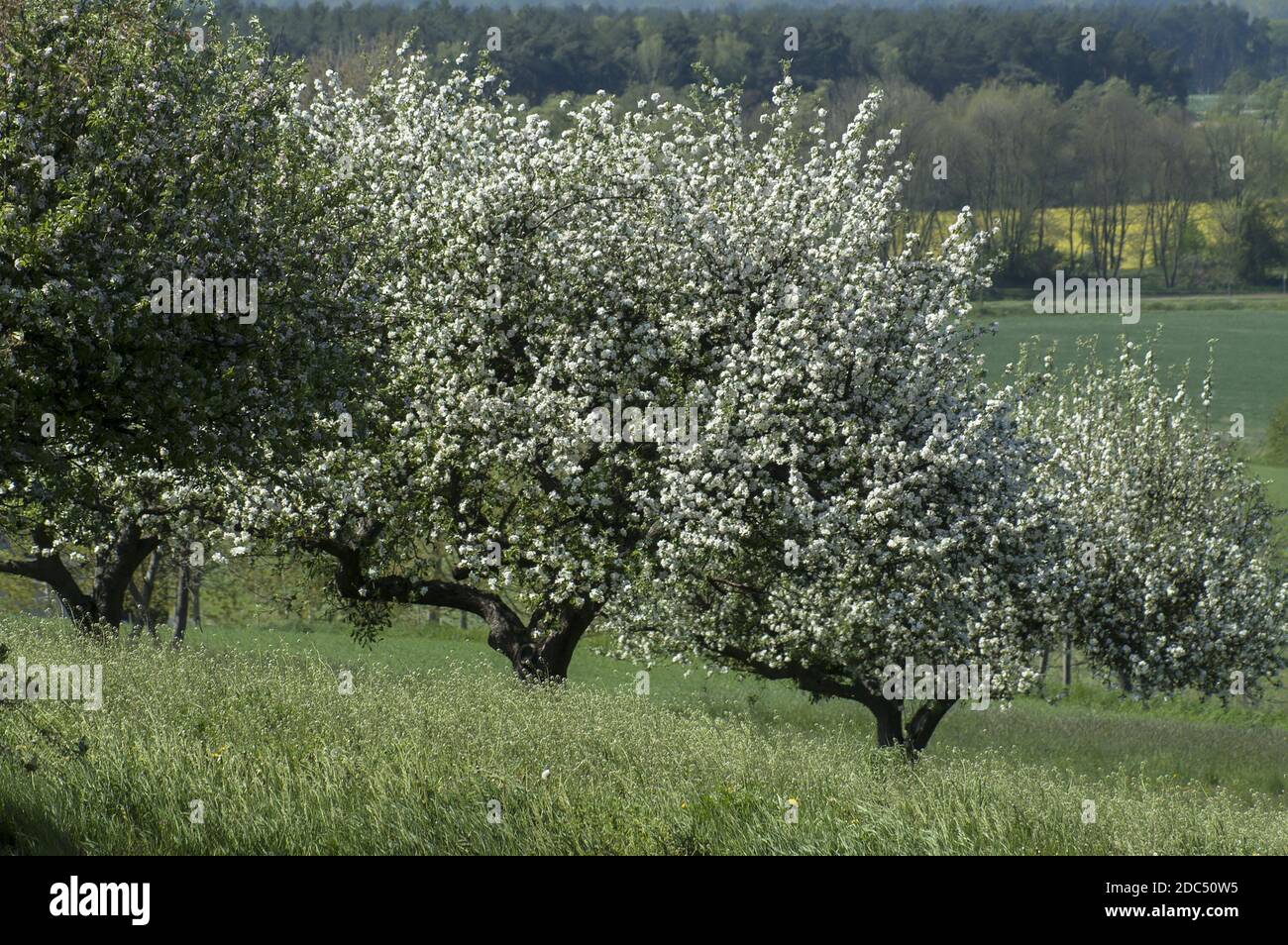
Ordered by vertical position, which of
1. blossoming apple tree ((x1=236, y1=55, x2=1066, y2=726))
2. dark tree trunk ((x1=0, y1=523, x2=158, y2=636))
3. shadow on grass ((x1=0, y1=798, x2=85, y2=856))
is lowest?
dark tree trunk ((x1=0, y1=523, x2=158, y2=636))

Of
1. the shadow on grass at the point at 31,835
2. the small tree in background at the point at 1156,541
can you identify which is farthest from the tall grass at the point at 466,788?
the small tree in background at the point at 1156,541

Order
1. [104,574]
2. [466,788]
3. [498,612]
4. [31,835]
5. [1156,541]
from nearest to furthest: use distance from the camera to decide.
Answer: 1. [31,835]
2. [466,788]
3. [498,612]
4. [104,574]
5. [1156,541]

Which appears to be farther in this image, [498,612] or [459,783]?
[498,612]

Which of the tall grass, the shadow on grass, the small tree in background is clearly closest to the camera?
the shadow on grass

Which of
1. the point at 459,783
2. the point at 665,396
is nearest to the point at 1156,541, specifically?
the point at 665,396

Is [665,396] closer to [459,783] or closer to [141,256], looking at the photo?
[141,256]

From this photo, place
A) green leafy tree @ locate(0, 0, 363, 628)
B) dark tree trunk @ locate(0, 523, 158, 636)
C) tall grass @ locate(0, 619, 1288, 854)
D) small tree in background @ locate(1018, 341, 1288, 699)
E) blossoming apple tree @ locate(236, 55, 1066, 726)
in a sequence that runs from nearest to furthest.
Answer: tall grass @ locate(0, 619, 1288, 854) < green leafy tree @ locate(0, 0, 363, 628) < blossoming apple tree @ locate(236, 55, 1066, 726) < dark tree trunk @ locate(0, 523, 158, 636) < small tree in background @ locate(1018, 341, 1288, 699)

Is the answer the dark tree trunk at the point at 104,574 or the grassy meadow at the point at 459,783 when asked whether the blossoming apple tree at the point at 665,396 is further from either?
the dark tree trunk at the point at 104,574

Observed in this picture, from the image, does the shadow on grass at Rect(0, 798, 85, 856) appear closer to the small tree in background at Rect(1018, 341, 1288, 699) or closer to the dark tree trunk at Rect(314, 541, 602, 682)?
the dark tree trunk at Rect(314, 541, 602, 682)

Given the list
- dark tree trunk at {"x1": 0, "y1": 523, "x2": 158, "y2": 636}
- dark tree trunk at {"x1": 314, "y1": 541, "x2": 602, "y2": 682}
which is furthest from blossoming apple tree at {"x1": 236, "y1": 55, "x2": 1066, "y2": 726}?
dark tree trunk at {"x1": 0, "y1": 523, "x2": 158, "y2": 636}

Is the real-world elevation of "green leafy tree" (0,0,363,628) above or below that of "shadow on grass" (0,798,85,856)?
above

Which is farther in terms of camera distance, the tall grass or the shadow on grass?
the tall grass
